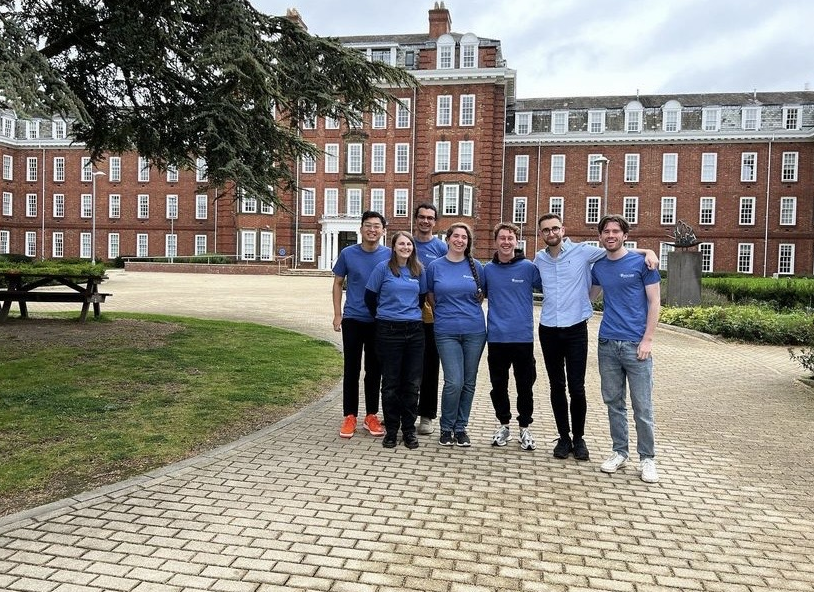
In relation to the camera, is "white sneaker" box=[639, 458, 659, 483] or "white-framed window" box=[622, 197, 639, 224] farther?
"white-framed window" box=[622, 197, 639, 224]

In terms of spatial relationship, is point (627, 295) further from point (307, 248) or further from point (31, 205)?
point (31, 205)

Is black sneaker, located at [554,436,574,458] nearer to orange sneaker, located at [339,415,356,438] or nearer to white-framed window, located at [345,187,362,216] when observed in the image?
orange sneaker, located at [339,415,356,438]

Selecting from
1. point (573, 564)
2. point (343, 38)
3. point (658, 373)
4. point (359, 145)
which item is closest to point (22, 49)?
point (573, 564)

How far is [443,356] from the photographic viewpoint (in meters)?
6.05

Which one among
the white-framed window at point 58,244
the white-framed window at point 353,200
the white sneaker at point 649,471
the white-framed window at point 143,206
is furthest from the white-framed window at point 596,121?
the white sneaker at point 649,471

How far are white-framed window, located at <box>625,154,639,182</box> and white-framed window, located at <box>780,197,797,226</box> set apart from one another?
10256mm

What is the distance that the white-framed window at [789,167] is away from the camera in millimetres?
47969

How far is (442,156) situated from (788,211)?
25.3 metres

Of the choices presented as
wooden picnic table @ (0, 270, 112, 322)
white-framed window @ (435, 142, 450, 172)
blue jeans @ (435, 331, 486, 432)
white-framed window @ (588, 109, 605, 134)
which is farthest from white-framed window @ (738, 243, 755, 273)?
blue jeans @ (435, 331, 486, 432)

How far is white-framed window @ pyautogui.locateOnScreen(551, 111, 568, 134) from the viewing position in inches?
2019

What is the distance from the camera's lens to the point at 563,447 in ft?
19.0

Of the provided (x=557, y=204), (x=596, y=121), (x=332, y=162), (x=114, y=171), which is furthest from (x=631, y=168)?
(x=114, y=171)

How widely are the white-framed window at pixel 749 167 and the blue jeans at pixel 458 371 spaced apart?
163 feet

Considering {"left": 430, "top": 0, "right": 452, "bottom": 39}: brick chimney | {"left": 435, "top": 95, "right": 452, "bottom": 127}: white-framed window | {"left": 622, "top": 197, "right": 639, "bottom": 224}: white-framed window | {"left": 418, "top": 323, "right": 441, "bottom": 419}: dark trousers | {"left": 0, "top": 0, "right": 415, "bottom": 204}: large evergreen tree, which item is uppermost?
{"left": 430, "top": 0, "right": 452, "bottom": 39}: brick chimney
